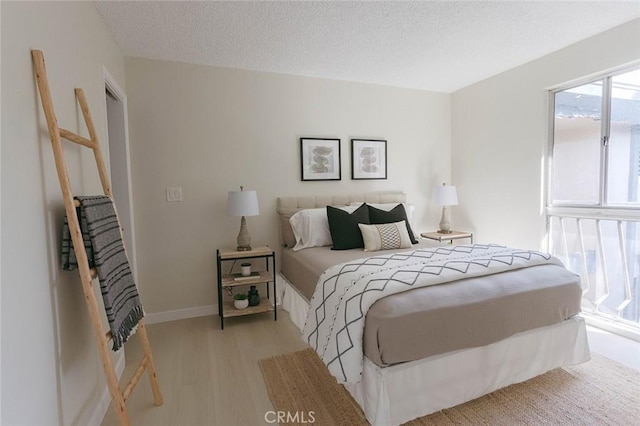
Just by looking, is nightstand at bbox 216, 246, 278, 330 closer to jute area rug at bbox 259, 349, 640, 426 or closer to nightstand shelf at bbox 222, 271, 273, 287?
nightstand shelf at bbox 222, 271, 273, 287

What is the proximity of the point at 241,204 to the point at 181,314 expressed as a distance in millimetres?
1254

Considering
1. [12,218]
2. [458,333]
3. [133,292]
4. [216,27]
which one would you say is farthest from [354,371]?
[216,27]

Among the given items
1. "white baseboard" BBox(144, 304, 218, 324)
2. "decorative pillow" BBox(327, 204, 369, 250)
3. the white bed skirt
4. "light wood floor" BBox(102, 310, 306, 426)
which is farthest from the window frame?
"white baseboard" BBox(144, 304, 218, 324)

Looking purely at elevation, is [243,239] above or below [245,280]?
above

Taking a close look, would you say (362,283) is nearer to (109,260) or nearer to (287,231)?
(109,260)

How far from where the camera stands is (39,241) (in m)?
1.27

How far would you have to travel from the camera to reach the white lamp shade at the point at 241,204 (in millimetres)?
2881

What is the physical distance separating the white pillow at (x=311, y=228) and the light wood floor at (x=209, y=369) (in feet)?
2.47

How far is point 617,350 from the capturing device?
93.8 inches

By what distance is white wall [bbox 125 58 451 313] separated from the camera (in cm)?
297

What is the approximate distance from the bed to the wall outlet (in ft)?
5.42

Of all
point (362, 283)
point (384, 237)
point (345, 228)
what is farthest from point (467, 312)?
point (345, 228)

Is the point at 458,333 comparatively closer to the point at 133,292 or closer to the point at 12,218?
the point at 133,292

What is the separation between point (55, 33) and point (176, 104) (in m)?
1.55
